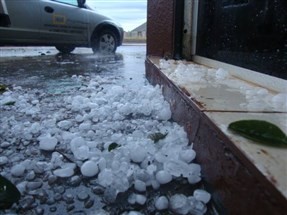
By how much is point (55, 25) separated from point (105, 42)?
1284 mm

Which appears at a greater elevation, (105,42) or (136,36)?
(105,42)

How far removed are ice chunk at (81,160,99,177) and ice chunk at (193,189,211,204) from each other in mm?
361

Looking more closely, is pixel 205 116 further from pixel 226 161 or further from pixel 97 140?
pixel 97 140

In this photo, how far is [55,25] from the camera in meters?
5.68

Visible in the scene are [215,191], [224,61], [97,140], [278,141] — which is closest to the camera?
[278,141]

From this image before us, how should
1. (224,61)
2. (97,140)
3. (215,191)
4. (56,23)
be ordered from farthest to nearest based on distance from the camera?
(56,23), (224,61), (97,140), (215,191)

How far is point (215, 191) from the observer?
0.87 meters

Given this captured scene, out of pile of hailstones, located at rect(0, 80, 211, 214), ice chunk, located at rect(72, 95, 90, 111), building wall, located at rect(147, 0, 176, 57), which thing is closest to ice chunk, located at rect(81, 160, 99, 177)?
pile of hailstones, located at rect(0, 80, 211, 214)

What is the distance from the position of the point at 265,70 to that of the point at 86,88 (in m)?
1.52

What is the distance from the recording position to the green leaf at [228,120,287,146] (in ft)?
2.35

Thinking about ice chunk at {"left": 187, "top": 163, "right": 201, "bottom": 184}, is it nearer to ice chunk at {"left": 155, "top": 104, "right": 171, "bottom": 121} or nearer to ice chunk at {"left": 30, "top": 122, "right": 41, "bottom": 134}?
ice chunk at {"left": 155, "top": 104, "right": 171, "bottom": 121}

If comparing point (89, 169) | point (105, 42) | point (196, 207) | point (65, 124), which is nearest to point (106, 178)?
point (89, 169)

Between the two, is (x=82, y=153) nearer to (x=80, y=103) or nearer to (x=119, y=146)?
(x=119, y=146)

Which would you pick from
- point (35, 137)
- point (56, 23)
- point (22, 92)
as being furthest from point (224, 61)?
point (56, 23)
